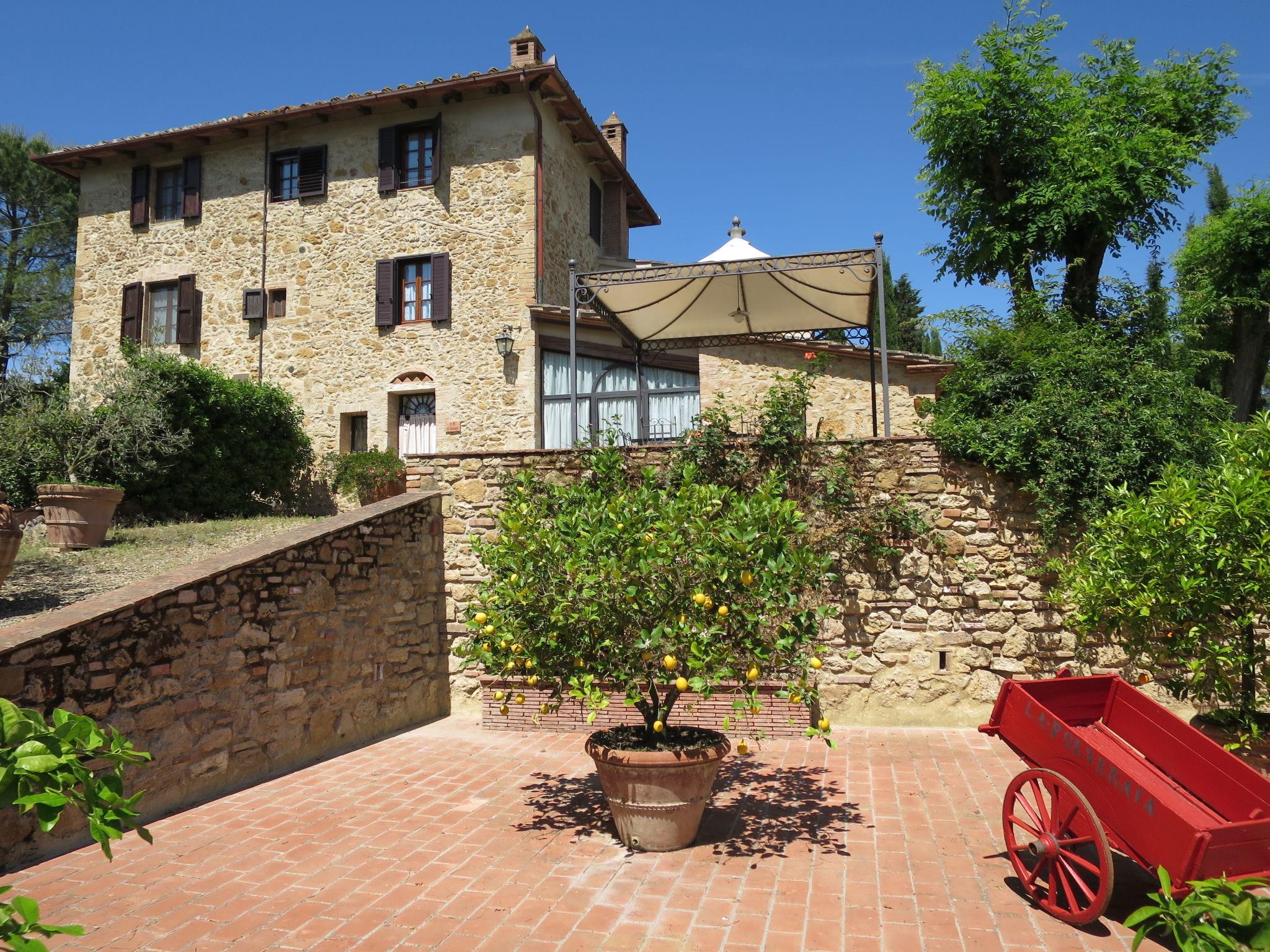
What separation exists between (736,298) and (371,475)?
23.2ft

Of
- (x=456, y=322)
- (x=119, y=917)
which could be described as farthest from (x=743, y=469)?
(x=456, y=322)

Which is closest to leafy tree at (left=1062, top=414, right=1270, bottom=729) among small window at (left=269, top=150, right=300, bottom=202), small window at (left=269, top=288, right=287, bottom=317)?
small window at (left=269, top=288, right=287, bottom=317)

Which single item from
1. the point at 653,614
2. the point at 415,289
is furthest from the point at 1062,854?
the point at 415,289

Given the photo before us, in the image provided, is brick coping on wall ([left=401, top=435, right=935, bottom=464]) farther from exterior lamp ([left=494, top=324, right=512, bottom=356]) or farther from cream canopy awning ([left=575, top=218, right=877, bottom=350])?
exterior lamp ([left=494, top=324, right=512, bottom=356])

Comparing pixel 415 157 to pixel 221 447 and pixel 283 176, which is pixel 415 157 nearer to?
pixel 283 176

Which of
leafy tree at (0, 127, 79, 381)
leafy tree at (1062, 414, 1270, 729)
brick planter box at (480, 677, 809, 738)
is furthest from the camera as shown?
leafy tree at (0, 127, 79, 381)

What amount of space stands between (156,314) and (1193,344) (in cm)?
2221

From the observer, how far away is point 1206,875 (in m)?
3.20

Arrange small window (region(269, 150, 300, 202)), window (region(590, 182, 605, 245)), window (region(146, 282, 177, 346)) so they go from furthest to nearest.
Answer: window (region(590, 182, 605, 245)) → window (region(146, 282, 177, 346)) → small window (region(269, 150, 300, 202))

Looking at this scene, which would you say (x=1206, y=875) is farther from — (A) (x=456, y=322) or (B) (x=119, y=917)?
(A) (x=456, y=322)

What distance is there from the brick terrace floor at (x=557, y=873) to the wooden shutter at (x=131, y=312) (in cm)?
1312

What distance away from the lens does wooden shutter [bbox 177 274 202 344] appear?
15711mm

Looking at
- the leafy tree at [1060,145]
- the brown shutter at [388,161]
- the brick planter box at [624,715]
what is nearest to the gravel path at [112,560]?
the brick planter box at [624,715]

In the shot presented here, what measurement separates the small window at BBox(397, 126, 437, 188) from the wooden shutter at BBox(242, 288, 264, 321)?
133 inches
